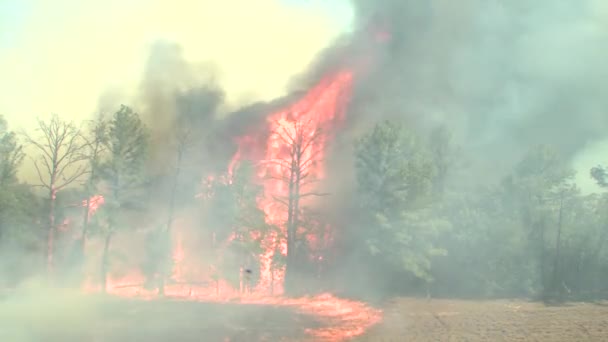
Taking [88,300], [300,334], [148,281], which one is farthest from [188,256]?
[300,334]

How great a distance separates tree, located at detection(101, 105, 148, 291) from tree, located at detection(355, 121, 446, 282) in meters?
15.8

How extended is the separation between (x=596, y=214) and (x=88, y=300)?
3651 cm

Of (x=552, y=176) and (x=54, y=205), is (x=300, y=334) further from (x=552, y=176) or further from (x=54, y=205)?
(x=552, y=176)

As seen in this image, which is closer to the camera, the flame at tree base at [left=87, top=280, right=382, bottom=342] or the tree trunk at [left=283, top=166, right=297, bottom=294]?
the flame at tree base at [left=87, top=280, right=382, bottom=342]

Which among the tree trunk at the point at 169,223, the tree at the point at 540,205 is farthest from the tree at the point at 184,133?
the tree at the point at 540,205

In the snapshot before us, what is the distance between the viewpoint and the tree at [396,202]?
128 ft

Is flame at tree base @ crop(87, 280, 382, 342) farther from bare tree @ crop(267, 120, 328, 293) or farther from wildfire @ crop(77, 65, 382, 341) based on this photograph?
bare tree @ crop(267, 120, 328, 293)

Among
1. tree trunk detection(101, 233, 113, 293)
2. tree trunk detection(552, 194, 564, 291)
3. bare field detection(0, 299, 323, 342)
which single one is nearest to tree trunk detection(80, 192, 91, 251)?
tree trunk detection(101, 233, 113, 293)

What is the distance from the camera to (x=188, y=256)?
39.7 metres

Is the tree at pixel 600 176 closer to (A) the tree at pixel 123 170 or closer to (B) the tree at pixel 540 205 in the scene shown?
(B) the tree at pixel 540 205

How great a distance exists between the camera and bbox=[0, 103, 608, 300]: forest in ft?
127

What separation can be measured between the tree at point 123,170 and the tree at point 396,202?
15.8m

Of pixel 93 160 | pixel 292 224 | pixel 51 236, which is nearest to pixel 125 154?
pixel 93 160

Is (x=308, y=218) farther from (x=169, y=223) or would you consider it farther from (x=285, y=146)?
(x=169, y=223)
